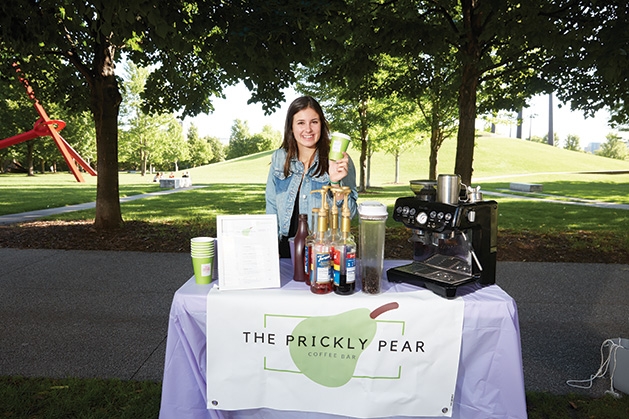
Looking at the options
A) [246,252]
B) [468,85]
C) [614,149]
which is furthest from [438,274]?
[614,149]

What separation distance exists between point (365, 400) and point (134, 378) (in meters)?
2.09

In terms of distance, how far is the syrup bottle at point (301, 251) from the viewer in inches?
86.3

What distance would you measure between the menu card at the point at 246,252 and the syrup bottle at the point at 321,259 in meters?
0.22

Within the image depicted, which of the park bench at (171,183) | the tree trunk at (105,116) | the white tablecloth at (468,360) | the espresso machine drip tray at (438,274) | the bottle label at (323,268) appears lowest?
the white tablecloth at (468,360)

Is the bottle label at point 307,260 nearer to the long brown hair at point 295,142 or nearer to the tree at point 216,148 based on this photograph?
A: the long brown hair at point 295,142

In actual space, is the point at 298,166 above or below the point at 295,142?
below

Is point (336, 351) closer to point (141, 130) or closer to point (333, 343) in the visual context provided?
point (333, 343)

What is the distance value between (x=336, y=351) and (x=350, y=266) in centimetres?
41

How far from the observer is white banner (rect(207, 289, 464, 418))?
78.0 inches

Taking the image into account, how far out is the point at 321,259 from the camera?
6.55 ft

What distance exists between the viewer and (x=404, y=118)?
747 inches

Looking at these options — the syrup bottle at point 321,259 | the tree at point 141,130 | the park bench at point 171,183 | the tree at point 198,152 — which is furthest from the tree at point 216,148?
the syrup bottle at point 321,259

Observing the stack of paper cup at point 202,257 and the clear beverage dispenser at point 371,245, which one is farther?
the stack of paper cup at point 202,257

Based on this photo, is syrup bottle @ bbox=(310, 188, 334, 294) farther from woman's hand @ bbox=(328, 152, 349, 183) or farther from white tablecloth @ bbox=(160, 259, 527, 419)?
woman's hand @ bbox=(328, 152, 349, 183)
